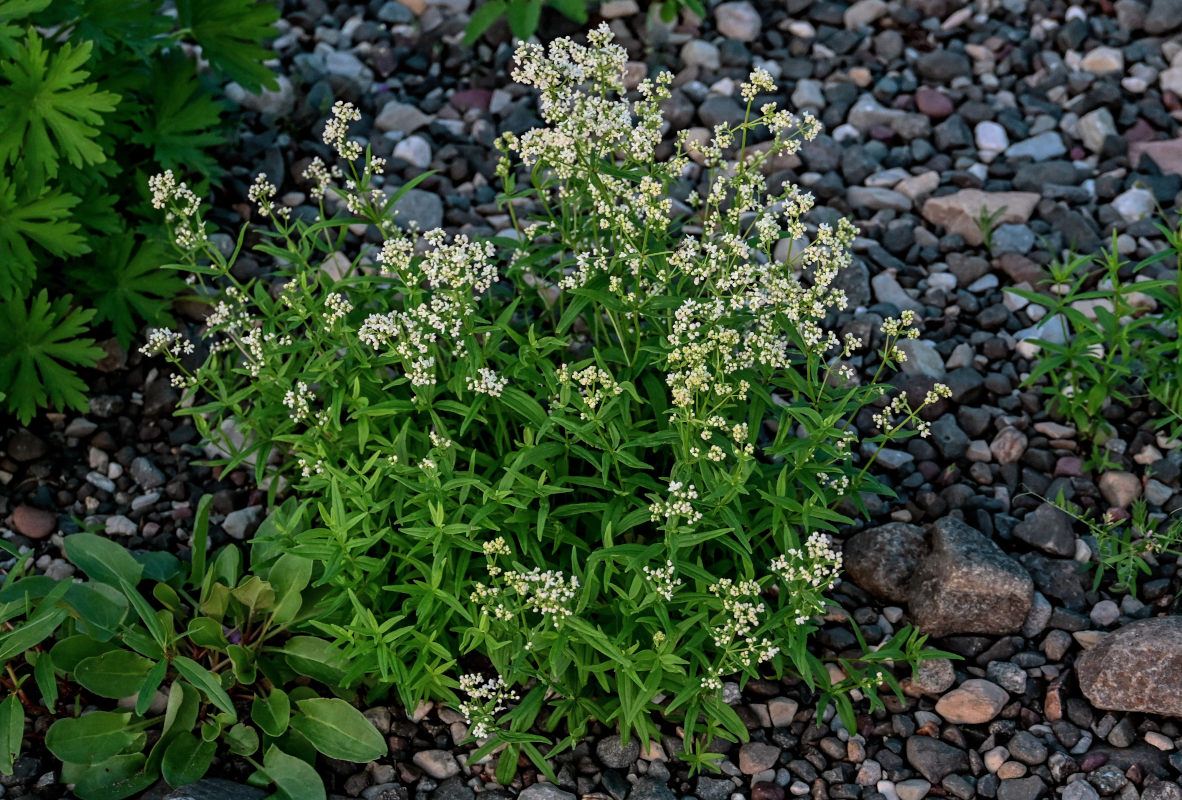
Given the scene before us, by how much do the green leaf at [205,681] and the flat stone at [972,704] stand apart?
2.02 metres

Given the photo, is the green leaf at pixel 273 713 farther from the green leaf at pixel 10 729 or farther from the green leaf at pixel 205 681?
the green leaf at pixel 10 729

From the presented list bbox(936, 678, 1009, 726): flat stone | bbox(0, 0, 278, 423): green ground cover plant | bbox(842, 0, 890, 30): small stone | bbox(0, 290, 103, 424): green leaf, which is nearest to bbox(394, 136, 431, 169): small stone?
bbox(0, 0, 278, 423): green ground cover plant

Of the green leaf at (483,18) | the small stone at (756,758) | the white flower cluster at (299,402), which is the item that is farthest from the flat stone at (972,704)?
the green leaf at (483,18)

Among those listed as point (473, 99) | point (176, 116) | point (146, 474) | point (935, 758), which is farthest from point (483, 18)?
point (935, 758)

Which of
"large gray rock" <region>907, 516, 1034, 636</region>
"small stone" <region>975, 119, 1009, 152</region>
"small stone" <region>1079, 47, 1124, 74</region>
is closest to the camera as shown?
"large gray rock" <region>907, 516, 1034, 636</region>

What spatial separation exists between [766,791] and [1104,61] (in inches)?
162

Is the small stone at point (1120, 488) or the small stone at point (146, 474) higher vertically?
the small stone at point (1120, 488)

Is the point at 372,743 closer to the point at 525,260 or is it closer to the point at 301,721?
the point at 301,721

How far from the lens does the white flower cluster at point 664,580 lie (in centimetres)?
313

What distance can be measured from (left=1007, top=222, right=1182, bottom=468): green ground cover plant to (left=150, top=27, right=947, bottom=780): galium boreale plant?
1.05 meters

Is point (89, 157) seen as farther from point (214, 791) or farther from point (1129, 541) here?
point (1129, 541)

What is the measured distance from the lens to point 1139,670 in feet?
11.8

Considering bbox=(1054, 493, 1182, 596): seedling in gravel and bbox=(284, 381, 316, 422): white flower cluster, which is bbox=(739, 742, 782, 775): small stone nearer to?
bbox=(1054, 493, 1182, 596): seedling in gravel

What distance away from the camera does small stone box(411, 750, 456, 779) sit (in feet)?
11.8
